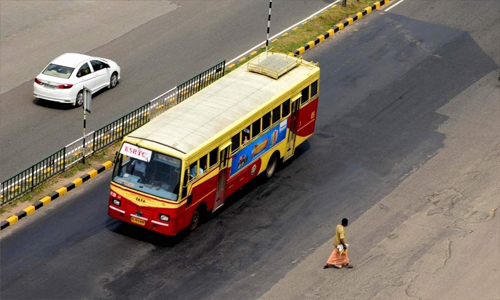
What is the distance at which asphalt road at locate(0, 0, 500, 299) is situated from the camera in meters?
27.7

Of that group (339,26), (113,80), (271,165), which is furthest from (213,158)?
(339,26)

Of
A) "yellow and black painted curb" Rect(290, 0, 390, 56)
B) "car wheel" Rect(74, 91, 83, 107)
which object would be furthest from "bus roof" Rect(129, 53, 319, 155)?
"yellow and black painted curb" Rect(290, 0, 390, 56)

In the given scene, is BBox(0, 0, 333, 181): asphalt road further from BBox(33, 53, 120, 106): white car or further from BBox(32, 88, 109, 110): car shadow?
BBox(33, 53, 120, 106): white car

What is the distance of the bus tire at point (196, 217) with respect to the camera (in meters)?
29.6

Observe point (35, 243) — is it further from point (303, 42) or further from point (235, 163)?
point (303, 42)

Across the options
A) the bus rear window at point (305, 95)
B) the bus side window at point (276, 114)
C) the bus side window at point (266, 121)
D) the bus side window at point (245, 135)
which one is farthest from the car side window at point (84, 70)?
the bus side window at point (245, 135)

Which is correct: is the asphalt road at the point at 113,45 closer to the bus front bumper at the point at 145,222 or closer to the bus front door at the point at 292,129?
the bus front bumper at the point at 145,222

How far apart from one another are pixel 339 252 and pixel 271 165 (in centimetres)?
555

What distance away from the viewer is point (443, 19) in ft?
145

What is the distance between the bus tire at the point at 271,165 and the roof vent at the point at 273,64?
2.38 m

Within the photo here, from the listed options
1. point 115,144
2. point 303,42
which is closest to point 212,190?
point 115,144

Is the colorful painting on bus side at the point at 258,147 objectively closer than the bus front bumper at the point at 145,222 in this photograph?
No

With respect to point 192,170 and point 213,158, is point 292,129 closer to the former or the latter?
point 213,158

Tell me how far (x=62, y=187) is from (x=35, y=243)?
2.95 metres
